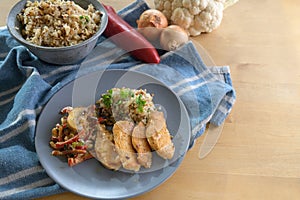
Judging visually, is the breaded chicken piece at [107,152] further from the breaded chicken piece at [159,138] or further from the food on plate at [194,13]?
the food on plate at [194,13]

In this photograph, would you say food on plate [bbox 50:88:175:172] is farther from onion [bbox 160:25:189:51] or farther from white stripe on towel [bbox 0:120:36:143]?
onion [bbox 160:25:189:51]

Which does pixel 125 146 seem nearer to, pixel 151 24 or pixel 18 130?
pixel 18 130

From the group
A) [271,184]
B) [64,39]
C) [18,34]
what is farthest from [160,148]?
[18,34]

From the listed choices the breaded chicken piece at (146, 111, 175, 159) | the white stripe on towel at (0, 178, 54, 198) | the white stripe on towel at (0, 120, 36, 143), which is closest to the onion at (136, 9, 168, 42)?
the breaded chicken piece at (146, 111, 175, 159)

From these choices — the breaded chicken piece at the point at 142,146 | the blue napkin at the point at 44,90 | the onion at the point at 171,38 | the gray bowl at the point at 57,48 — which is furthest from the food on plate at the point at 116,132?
the onion at the point at 171,38

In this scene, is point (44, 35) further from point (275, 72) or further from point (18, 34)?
point (275, 72)

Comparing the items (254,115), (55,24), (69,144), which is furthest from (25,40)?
(254,115)
